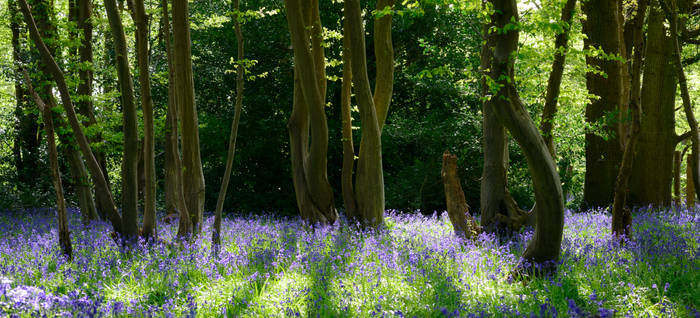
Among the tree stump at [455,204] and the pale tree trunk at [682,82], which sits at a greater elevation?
the pale tree trunk at [682,82]

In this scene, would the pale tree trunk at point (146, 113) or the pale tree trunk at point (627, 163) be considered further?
the pale tree trunk at point (146, 113)

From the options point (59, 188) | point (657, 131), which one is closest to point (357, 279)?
point (59, 188)

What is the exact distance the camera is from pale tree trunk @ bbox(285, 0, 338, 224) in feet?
30.2

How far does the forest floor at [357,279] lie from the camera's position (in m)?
4.14

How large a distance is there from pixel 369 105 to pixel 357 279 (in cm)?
449

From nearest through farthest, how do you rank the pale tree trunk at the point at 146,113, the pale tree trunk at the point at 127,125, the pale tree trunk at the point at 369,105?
the pale tree trunk at the point at 127,125 < the pale tree trunk at the point at 146,113 < the pale tree trunk at the point at 369,105

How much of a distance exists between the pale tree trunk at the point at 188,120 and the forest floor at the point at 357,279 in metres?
0.85

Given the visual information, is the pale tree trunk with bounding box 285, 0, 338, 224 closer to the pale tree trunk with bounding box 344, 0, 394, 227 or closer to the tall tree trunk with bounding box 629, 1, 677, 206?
the pale tree trunk with bounding box 344, 0, 394, 227

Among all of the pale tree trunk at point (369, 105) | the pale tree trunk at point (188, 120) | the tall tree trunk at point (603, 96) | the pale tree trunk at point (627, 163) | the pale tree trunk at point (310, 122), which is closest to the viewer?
the pale tree trunk at point (627, 163)

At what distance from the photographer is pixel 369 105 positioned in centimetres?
915

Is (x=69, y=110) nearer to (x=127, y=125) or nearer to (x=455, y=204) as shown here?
(x=127, y=125)

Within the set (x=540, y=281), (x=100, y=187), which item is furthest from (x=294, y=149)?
(x=540, y=281)

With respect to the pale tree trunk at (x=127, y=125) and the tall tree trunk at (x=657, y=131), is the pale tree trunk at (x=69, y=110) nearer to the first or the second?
the pale tree trunk at (x=127, y=125)

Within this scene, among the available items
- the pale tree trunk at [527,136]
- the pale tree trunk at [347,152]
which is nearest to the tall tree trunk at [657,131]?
the pale tree trunk at [347,152]
